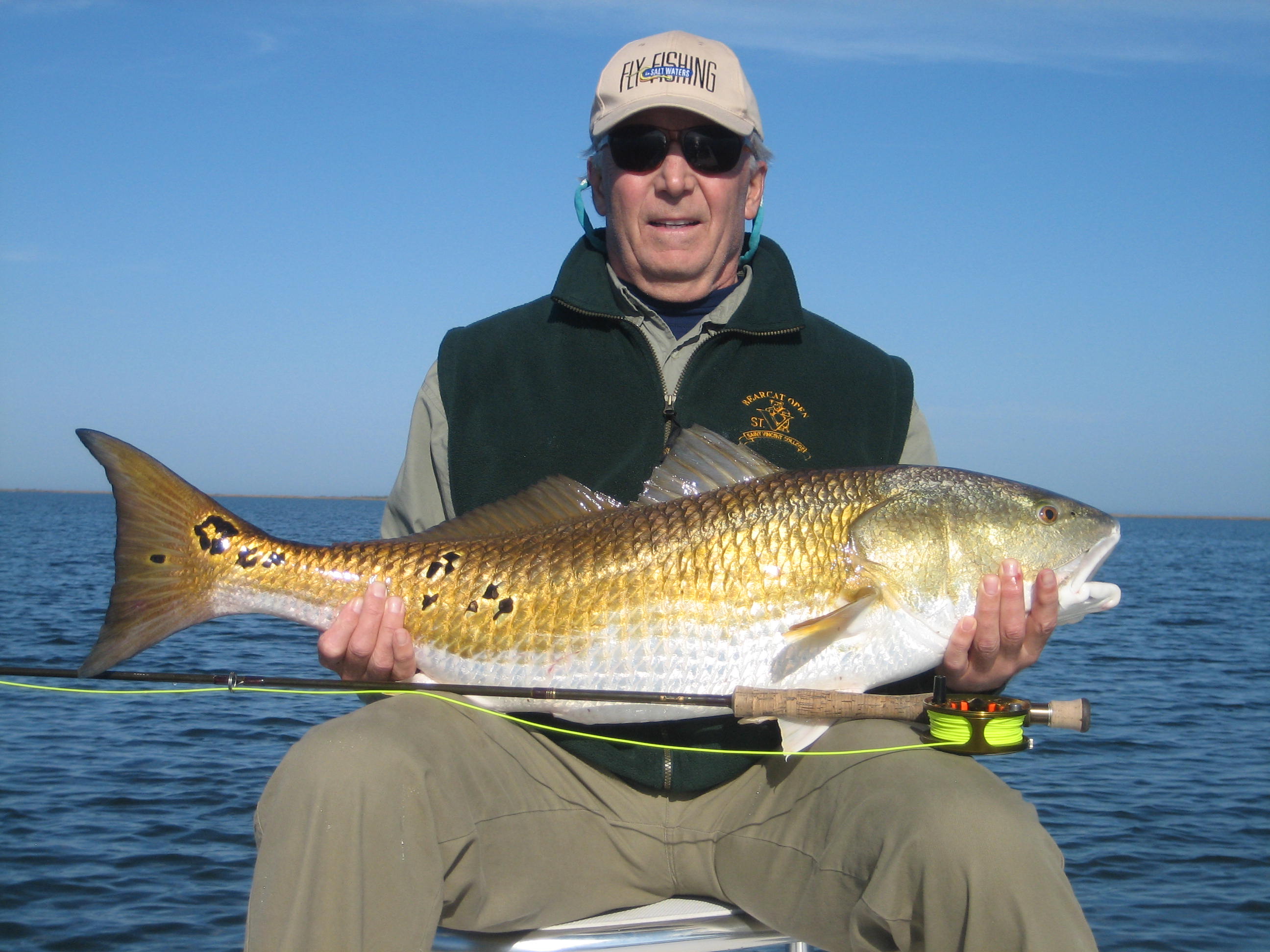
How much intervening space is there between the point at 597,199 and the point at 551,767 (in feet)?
8.01

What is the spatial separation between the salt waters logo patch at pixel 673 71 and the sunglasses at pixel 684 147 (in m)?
0.16

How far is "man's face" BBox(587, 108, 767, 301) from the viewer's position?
4.30 meters

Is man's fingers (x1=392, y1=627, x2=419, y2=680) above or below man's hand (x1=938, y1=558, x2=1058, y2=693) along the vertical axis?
below

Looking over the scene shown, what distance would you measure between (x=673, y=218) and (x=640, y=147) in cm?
31

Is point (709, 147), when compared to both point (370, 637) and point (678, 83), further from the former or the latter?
point (370, 637)

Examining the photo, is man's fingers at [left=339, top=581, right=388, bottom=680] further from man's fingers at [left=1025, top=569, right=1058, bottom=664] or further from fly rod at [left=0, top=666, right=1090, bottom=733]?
man's fingers at [left=1025, top=569, right=1058, bottom=664]

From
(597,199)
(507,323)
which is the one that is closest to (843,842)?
(507,323)

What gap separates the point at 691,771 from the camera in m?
3.64

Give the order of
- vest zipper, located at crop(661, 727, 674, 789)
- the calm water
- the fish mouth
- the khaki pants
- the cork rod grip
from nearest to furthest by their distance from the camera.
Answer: the khaki pants → the cork rod grip → the fish mouth → vest zipper, located at crop(661, 727, 674, 789) → the calm water

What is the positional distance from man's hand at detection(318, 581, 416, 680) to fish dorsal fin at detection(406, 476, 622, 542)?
36 cm

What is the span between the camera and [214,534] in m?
3.48

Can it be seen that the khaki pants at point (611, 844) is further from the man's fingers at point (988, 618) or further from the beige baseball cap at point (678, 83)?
the beige baseball cap at point (678, 83)

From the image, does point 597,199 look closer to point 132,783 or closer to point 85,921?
point 85,921

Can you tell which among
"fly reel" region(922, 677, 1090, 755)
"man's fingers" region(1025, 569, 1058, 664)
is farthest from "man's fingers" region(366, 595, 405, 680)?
"man's fingers" region(1025, 569, 1058, 664)
